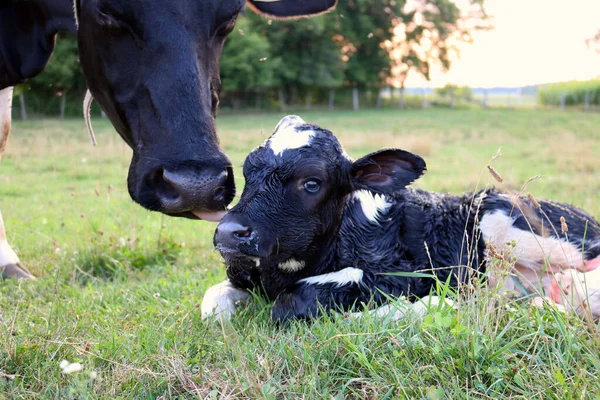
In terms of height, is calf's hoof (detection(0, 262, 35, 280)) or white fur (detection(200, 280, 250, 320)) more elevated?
white fur (detection(200, 280, 250, 320))

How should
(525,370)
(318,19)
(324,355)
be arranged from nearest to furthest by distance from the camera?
(525,370)
(324,355)
(318,19)

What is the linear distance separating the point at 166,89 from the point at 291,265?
122 cm

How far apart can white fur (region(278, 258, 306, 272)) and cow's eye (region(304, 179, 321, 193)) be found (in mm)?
438

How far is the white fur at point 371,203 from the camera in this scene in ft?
13.3

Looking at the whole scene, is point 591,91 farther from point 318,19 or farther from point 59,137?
point 59,137

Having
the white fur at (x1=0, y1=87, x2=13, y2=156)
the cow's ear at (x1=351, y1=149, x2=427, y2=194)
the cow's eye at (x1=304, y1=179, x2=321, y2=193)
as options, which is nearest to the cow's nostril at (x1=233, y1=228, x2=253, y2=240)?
the cow's eye at (x1=304, y1=179, x2=321, y2=193)

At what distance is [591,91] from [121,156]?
49.0 meters

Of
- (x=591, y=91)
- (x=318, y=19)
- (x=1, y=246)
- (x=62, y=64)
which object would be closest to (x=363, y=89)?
(x=318, y=19)

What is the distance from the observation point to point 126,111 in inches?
147

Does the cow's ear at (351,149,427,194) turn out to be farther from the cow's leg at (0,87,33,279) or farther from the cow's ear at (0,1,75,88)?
the cow's leg at (0,87,33,279)

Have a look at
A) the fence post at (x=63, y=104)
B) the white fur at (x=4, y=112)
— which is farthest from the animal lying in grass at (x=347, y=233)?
the fence post at (x=63, y=104)

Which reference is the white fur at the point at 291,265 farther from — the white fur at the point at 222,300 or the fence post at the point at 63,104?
the fence post at the point at 63,104

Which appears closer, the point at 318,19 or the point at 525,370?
the point at 525,370

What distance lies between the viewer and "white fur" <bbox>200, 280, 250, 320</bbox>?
3585 mm
